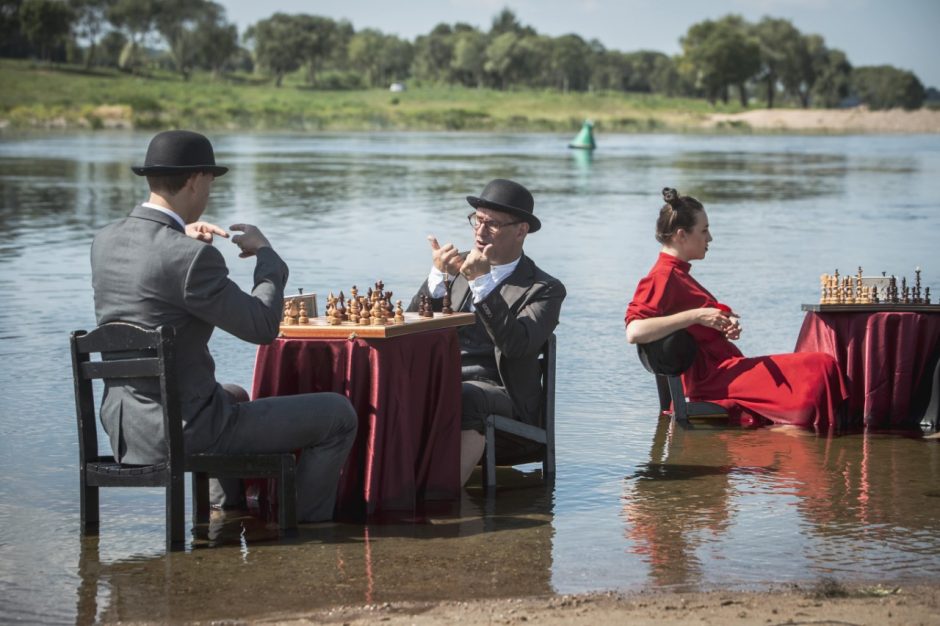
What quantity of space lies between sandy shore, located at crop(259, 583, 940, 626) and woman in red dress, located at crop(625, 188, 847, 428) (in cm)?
330

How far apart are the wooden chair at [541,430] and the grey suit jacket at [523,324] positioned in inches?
2.3

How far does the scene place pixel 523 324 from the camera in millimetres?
7906

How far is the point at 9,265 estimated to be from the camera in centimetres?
1925

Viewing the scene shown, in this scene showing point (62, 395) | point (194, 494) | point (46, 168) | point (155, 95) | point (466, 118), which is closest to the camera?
point (194, 494)

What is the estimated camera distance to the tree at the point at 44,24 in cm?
16312

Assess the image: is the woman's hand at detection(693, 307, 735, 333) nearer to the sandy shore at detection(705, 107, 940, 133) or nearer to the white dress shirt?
the white dress shirt

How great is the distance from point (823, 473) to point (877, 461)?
50cm

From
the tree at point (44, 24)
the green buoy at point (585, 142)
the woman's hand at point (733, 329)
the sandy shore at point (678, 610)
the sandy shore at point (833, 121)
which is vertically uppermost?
the tree at point (44, 24)

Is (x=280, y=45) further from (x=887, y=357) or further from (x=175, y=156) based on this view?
(x=175, y=156)

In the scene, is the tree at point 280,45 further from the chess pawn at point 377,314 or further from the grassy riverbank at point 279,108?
the chess pawn at point 377,314

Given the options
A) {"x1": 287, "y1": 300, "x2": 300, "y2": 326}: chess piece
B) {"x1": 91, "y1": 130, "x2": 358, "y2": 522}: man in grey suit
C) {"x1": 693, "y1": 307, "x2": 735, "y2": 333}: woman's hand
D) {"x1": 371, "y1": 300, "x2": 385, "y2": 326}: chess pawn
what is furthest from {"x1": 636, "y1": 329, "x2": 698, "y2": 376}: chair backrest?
{"x1": 91, "y1": 130, "x2": 358, "y2": 522}: man in grey suit

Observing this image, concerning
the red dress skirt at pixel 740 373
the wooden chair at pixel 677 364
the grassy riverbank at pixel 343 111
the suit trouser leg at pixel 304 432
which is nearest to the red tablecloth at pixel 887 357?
the red dress skirt at pixel 740 373

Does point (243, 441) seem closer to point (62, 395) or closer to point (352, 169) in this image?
point (62, 395)

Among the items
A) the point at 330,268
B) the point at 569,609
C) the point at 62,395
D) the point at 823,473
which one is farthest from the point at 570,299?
the point at 569,609
